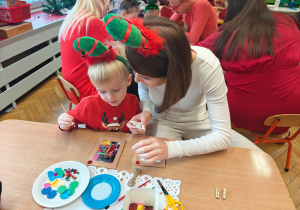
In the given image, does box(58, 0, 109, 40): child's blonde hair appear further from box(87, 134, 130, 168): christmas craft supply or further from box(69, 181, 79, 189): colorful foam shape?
box(69, 181, 79, 189): colorful foam shape

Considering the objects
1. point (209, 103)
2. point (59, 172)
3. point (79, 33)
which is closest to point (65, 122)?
point (59, 172)

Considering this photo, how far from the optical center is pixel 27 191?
2.18 ft

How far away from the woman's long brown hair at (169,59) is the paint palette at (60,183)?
0.43 m

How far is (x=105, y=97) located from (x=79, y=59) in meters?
0.59

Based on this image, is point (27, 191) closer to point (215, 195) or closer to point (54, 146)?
point (54, 146)

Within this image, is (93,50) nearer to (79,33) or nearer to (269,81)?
(79,33)

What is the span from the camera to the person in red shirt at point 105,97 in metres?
0.88

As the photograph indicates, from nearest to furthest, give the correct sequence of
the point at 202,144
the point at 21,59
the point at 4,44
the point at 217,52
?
the point at 202,144, the point at 217,52, the point at 4,44, the point at 21,59

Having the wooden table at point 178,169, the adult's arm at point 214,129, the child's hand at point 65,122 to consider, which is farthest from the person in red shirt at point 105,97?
the adult's arm at point 214,129

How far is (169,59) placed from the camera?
70cm

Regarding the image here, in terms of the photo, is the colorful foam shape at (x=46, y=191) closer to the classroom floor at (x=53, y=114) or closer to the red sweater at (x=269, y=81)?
the red sweater at (x=269, y=81)

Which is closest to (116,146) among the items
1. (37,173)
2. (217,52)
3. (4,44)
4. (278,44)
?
(37,173)

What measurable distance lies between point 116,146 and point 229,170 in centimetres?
44

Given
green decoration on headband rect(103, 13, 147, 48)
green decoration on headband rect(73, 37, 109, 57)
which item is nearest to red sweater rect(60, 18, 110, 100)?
green decoration on headband rect(73, 37, 109, 57)
